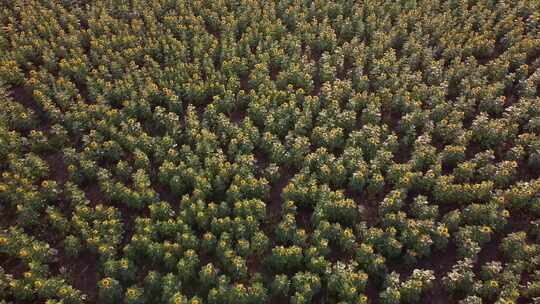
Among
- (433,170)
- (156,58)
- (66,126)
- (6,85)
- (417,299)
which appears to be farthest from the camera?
(156,58)

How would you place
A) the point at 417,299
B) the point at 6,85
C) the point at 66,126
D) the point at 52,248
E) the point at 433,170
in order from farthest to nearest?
the point at 6,85, the point at 66,126, the point at 433,170, the point at 52,248, the point at 417,299

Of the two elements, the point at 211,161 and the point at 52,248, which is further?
the point at 211,161

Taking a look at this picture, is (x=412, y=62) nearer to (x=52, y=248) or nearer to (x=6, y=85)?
(x=52, y=248)

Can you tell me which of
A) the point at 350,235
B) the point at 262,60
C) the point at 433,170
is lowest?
the point at 350,235

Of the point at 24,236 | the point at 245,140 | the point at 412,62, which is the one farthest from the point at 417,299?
the point at 24,236

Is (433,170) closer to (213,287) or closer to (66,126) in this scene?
(213,287)

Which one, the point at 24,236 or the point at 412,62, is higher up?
the point at 412,62

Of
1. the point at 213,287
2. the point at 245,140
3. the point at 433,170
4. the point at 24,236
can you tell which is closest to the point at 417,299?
the point at 433,170
